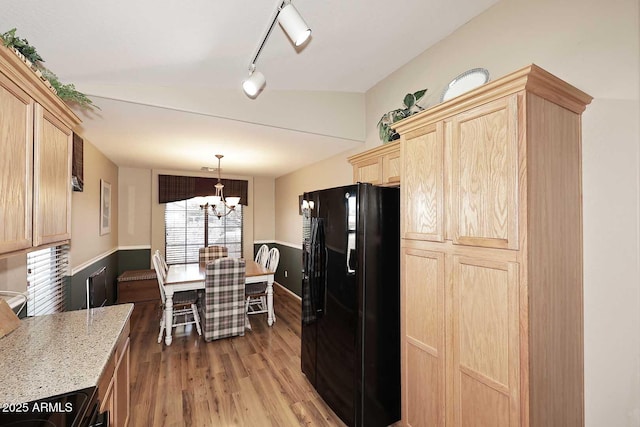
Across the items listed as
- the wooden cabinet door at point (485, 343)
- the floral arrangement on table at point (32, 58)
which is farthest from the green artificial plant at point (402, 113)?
the floral arrangement on table at point (32, 58)

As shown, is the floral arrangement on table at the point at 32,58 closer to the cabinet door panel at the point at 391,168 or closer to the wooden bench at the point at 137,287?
the cabinet door panel at the point at 391,168

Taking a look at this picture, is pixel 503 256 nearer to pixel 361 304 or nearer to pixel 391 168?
pixel 361 304

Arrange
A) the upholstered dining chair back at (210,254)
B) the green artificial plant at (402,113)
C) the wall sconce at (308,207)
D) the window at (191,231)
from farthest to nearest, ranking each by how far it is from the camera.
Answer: the window at (191,231)
the upholstered dining chair back at (210,254)
the wall sconce at (308,207)
the green artificial plant at (402,113)

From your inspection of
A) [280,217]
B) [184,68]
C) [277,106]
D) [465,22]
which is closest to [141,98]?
[184,68]

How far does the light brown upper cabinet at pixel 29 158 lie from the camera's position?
111cm

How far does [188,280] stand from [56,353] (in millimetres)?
2051

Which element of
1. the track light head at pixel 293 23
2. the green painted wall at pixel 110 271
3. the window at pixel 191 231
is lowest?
the green painted wall at pixel 110 271

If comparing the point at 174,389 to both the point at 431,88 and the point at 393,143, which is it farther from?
the point at 431,88

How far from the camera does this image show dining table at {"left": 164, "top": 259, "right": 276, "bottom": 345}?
10.7 ft

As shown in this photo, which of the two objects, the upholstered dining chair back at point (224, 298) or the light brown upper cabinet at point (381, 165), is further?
the upholstered dining chair back at point (224, 298)

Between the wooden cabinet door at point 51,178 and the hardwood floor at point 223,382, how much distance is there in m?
1.55

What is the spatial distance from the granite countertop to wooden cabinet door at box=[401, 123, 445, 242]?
176cm

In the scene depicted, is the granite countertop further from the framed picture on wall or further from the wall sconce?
the framed picture on wall

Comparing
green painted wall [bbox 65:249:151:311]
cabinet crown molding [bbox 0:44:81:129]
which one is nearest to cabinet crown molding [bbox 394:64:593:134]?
cabinet crown molding [bbox 0:44:81:129]
